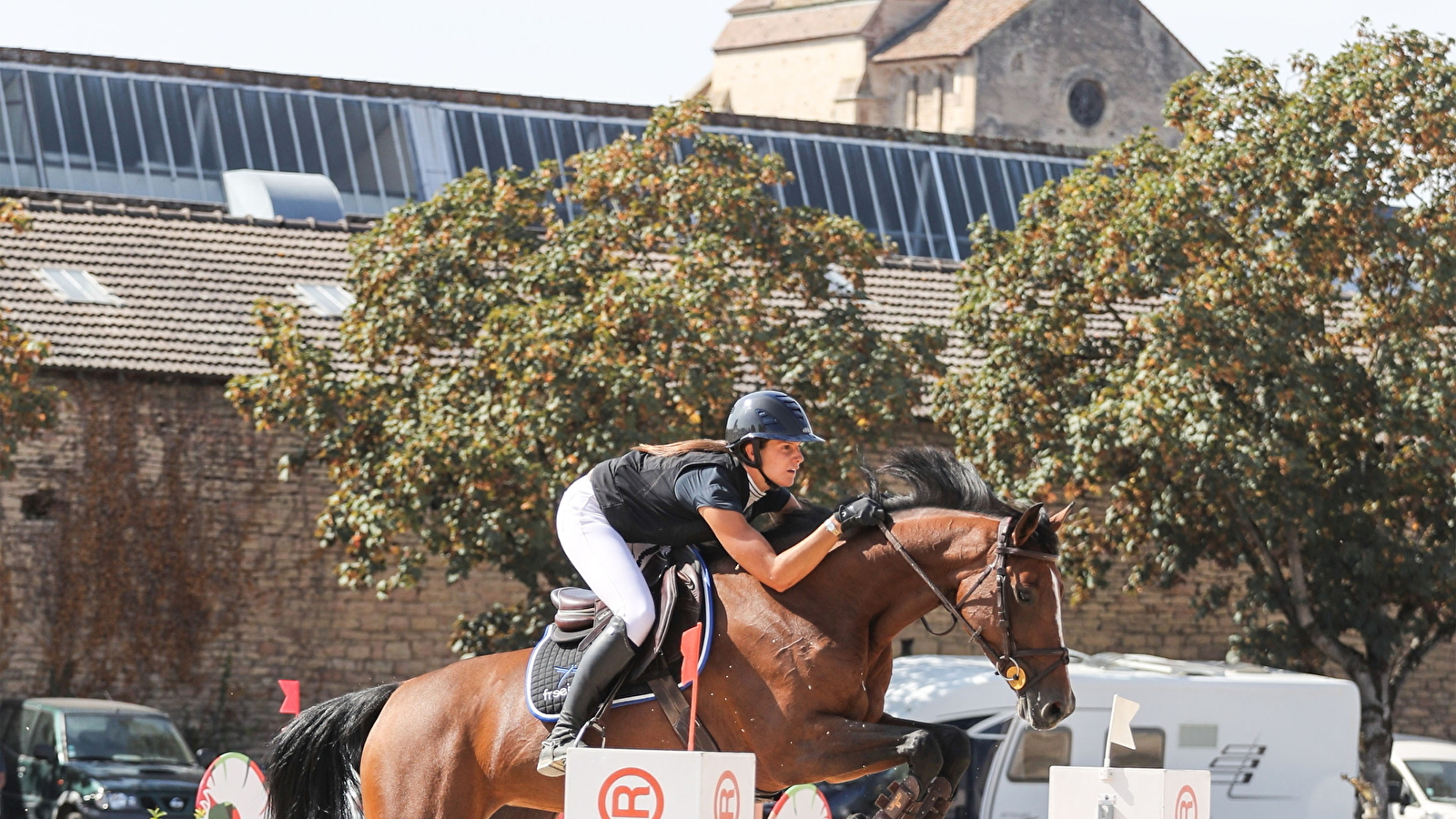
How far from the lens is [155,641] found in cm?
2133

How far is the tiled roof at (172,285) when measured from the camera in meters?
21.6

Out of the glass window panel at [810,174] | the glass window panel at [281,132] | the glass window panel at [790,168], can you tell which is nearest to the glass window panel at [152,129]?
the glass window panel at [281,132]

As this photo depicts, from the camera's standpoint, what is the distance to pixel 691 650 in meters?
6.72

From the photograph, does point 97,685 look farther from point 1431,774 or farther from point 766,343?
point 1431,774

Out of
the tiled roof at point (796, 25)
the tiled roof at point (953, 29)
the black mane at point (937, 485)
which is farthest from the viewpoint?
the tiled roof at point (796, 25)

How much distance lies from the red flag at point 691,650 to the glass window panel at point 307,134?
86.8 ft

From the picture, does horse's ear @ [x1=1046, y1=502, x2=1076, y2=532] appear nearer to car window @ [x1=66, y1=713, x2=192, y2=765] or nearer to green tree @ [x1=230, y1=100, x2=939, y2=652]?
green tree @ [x1=230, y1=100, x2=939, y2=652]

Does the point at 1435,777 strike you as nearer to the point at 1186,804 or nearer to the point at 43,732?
the point at 43,732

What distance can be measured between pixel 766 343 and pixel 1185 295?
13.1ft

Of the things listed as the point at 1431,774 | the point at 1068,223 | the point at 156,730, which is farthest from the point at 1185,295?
the point at 156,730

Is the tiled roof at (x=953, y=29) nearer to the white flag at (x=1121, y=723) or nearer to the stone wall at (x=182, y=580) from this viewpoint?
the stone wall at (x=182, y=580)

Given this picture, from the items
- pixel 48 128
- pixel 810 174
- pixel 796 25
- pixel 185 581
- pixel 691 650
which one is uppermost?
pixel 796 25

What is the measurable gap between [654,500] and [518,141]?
27088mm

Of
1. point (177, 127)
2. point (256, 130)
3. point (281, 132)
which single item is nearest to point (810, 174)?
point (281, 132)
